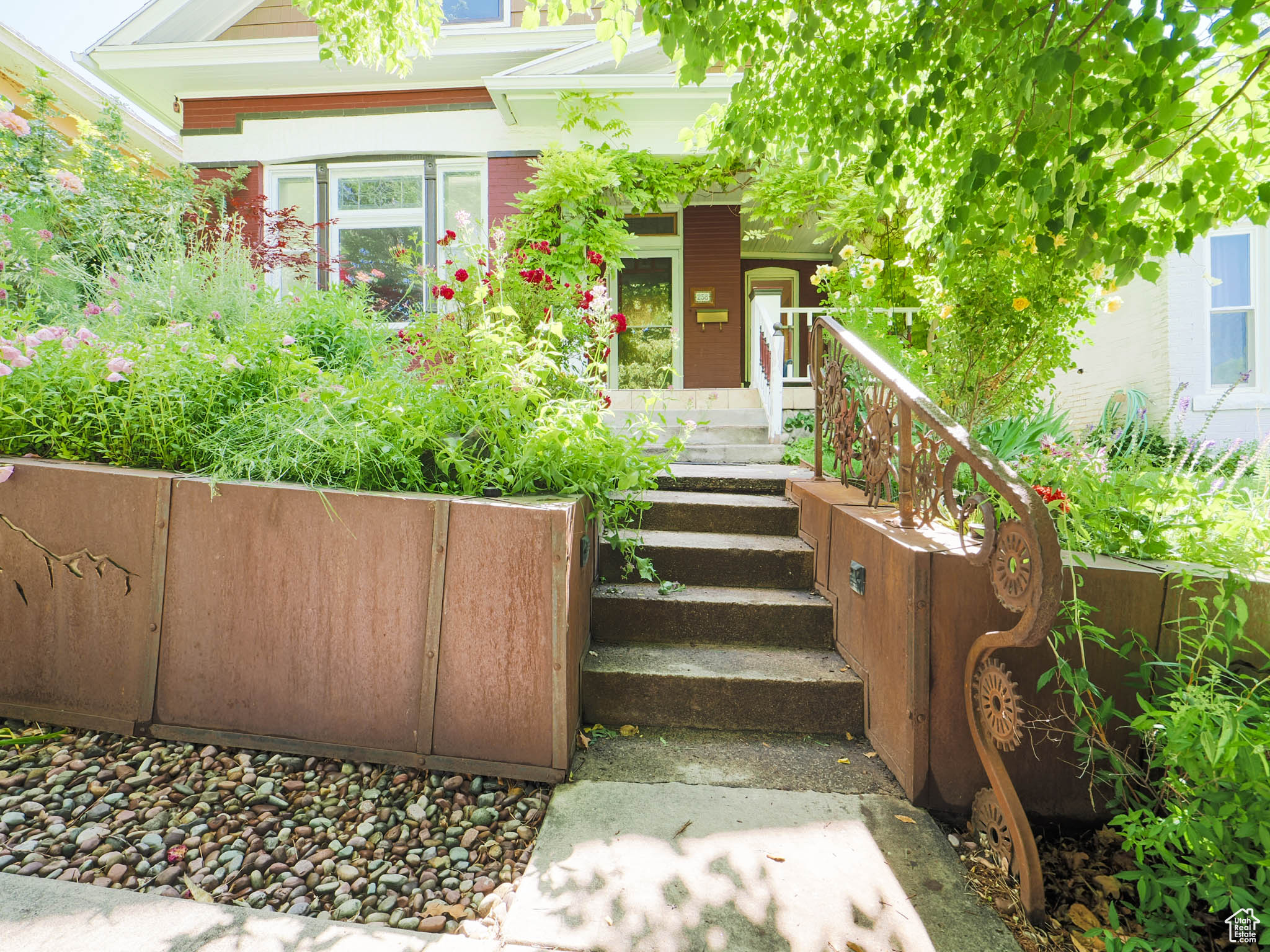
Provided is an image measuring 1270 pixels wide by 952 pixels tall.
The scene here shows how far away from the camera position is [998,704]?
1688 mm

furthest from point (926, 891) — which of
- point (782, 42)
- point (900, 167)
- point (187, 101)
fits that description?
point (187, 101)

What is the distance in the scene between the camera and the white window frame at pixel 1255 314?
585 centimetres

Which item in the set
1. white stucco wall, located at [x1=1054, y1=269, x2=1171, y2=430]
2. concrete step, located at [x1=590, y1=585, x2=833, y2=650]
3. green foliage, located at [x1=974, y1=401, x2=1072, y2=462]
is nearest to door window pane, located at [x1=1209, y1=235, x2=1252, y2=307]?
white stucco wall, located at [x1=1054, y1=269, x2=1171, y2=430]

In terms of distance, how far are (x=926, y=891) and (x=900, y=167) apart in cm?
215

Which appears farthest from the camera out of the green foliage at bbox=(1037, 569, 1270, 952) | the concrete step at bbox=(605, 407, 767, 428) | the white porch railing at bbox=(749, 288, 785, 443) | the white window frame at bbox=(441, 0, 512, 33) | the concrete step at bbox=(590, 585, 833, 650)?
the white window frame at bbox=(441, 0, 512, 33)

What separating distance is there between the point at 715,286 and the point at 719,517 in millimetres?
5863

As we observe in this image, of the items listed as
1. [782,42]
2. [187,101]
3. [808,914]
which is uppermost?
[187,101]

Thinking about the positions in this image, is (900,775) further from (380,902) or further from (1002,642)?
(380,902)

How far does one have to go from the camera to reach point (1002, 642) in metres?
1.64

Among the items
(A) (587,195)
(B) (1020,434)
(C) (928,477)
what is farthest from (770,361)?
(C) (928,477)

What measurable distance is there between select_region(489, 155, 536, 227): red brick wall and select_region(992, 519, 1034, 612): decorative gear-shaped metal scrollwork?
21.4 ft

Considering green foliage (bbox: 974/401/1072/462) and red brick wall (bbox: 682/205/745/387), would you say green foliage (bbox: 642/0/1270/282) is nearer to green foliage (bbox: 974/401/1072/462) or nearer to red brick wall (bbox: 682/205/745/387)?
green foliage (bbox: 974/401/1072/462)

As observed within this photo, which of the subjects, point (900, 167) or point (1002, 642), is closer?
point (1002, 642)

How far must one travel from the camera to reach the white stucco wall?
247 inches
